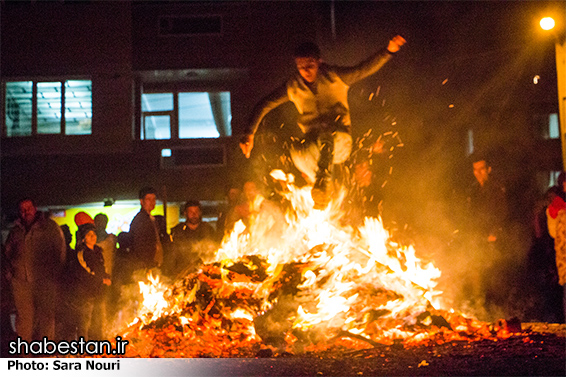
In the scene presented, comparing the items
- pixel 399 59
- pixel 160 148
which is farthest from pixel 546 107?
pixel 160 148

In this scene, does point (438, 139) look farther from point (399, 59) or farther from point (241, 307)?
point (241, 307)

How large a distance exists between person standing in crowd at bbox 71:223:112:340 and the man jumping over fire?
2453 millimetres

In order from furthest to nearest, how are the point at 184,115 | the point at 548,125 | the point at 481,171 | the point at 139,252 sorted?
the point at 548,125 → the point at 184,115 → the point at 481,171 → the point at 139,252

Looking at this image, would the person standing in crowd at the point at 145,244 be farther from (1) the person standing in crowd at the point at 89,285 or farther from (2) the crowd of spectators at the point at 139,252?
(1) the person standing in crowd at the point at 89,285

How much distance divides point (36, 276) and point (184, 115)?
33.9 feet

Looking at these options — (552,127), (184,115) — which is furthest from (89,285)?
(552,127)

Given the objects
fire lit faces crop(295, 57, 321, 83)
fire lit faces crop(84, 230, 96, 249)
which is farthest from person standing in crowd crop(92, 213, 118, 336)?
fire lit faces crop(295, 57, 321, 83)

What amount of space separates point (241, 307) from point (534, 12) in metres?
10.4

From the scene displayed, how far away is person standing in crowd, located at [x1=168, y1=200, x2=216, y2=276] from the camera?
7070 mm

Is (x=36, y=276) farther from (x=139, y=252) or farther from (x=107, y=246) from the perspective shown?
(x=139, y=252)

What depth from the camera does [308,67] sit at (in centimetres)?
630

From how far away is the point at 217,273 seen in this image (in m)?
6.00

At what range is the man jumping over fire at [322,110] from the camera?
20.7ft

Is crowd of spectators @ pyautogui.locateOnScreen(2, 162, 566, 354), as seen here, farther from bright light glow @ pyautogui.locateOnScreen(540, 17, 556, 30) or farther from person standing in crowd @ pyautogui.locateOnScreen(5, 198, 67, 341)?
bright light glow @ pyautogui.locateOnScreen(540, 17, 556, 30)
